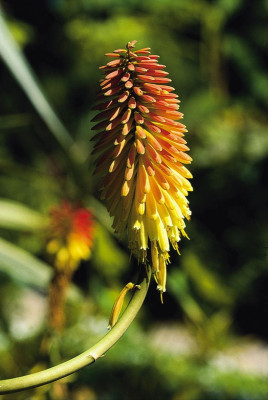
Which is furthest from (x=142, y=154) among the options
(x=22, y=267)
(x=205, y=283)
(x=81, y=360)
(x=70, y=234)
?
(x=205, y=283)

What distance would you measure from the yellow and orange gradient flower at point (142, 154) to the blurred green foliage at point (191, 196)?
968 mm

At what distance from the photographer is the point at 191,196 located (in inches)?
110

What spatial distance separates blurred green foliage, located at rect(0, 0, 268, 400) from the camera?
1540mm

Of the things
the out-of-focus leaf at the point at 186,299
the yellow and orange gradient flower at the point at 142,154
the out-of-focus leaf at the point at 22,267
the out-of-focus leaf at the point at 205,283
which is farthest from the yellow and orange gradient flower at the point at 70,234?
the out-of-focus leaf at the point at 205,283

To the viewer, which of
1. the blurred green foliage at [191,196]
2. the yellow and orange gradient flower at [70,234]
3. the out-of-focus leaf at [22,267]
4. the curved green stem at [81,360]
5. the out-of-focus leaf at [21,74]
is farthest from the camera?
the blurred green foliage at [191,196]

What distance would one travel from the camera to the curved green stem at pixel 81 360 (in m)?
0.29

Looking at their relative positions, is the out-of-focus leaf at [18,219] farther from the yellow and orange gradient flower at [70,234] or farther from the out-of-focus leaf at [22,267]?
the yellow and orange gradient flower at [70,234]

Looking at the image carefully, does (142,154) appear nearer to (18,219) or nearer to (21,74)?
(21,74)

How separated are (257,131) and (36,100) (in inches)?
82.3

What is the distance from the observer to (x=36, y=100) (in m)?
0.92

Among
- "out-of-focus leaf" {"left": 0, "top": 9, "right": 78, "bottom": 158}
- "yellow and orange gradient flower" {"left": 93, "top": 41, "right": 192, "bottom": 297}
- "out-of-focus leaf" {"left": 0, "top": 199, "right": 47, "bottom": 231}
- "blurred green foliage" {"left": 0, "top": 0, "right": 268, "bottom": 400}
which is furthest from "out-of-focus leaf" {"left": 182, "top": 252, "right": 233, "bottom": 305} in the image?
"yellow and orange gradient flower" {"left": 93, "top": 41, "right": 192, "bottom": 297}

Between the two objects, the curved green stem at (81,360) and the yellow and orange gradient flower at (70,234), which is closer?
the curved green stem at (81,360)

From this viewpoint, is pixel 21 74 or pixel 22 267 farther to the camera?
pixel 22 267

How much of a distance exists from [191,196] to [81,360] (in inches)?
99.4
